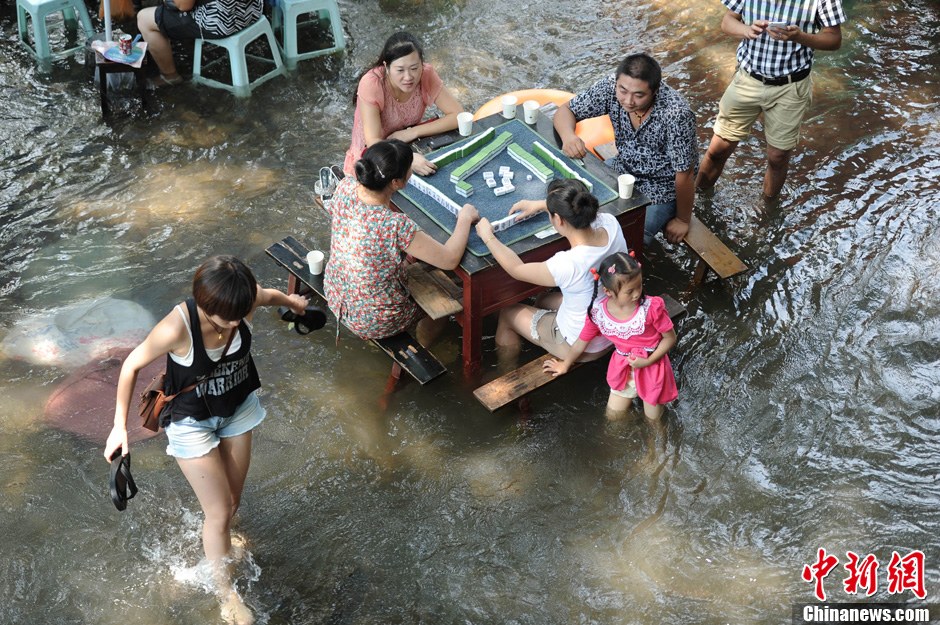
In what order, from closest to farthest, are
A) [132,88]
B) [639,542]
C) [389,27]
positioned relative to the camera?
[639,542] < [132,88] < [389,27]

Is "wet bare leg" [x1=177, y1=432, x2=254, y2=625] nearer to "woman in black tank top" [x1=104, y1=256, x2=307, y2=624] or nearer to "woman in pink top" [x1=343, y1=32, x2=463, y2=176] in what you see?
"woman in black tank top" [x1=104, y1=256, x2=307, y2=624]

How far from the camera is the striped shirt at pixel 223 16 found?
7.56 m

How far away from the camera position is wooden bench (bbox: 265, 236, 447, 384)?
15.9ft

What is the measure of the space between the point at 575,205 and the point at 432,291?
1007mm

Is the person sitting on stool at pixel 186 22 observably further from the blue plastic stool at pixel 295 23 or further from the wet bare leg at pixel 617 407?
the wet bare leg at pixel 617 407

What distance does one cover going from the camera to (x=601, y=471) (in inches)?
190

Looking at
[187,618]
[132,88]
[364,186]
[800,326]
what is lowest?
[187,618]

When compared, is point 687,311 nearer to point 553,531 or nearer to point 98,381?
point 553,531

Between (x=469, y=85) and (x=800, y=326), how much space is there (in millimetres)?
3856

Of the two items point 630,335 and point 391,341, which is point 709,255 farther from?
point 391,341

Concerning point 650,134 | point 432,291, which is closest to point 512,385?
point 432,291

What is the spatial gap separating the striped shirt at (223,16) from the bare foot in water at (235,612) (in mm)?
5205

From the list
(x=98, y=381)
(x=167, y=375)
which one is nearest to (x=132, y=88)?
(x=98, y=381)

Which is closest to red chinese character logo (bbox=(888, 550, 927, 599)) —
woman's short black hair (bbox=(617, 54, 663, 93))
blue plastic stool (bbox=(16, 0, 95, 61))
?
woman's short black hair (bbox=(617, 54, 663, 93))
